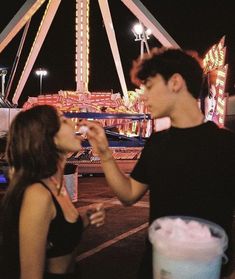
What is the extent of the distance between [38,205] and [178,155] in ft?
2.57

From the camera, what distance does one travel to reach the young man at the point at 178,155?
2.15 m

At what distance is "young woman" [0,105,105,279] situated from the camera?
197 centimetres

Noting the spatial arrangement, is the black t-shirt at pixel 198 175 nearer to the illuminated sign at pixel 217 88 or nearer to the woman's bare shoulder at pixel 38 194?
the woman's bare shoulder at pixel 38 194

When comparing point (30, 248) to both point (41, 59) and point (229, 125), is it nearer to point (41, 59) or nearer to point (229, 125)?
point (229, 125)

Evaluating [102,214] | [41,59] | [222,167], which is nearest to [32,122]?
[102,214]

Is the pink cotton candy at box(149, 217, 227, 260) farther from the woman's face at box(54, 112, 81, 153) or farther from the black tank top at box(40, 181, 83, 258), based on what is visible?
the woman's face at box(54, 112, 81, 153)

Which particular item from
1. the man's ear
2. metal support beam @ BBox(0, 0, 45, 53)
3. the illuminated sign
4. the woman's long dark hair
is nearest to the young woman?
the woman's long dark hair

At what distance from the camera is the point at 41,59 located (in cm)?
6119

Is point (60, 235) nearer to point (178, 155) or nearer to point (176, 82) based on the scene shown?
point (178, 155)

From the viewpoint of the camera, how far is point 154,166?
225 centimetres

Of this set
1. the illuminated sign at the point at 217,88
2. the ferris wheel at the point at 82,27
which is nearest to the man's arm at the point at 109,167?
the illuminated sign at the point at 217,88

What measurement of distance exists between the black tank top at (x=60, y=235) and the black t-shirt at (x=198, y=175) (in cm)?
47

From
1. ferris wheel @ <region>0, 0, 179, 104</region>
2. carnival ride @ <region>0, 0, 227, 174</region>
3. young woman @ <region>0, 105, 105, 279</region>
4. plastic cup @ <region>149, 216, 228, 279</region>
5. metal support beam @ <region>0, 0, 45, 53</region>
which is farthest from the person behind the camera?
ferris wheel @ <region>0, 0, 179, 104</region>

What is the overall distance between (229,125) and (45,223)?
Answer: 28.5 m
